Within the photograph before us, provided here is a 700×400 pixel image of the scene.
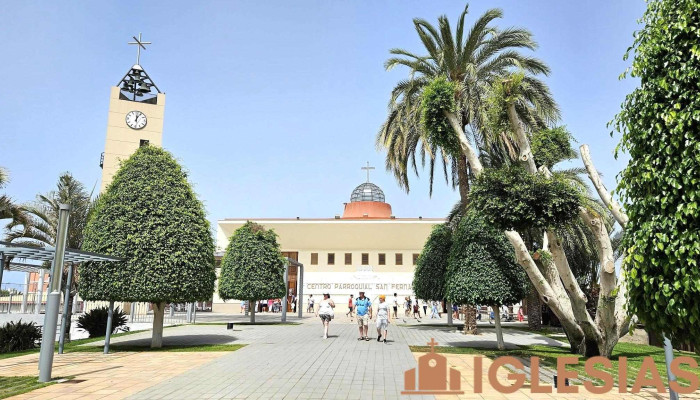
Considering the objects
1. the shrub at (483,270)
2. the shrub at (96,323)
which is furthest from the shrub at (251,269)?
the shrub at (483,270)

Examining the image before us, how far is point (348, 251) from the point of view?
43.6 metres

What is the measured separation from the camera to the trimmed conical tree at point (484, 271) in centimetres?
1398

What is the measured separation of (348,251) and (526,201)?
32.9 metres

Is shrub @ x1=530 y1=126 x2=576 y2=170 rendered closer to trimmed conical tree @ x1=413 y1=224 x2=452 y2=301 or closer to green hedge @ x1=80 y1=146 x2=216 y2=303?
trimmed conical tree @ x1=413 y1=224 x2=452 y2=301

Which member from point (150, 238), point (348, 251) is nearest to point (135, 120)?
point (348, 251)

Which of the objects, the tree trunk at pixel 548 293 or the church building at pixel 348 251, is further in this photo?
the church building at pixel 348 251

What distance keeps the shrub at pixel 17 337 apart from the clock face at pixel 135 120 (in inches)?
962

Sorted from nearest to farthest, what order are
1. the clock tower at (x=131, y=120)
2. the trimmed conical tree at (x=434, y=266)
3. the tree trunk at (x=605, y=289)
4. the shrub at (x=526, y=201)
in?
the shrub at (x=526, y=201), the tree trunk at (x=605, y=289), the trimmed conical tree at (x=434, y=266), the clock tower at (x=131, y=120)

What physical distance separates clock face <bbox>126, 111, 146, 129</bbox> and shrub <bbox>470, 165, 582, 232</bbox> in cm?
3165

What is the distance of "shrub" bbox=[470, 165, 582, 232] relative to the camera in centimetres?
1133

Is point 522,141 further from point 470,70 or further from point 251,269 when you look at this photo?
point 251,269

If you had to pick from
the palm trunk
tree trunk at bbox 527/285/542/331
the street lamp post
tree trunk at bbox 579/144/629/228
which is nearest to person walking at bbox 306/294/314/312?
tree trunk at bbox 527/285/542/331

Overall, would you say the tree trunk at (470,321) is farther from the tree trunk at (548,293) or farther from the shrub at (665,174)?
the shrub at (665,174)

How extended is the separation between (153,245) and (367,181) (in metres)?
40.1
